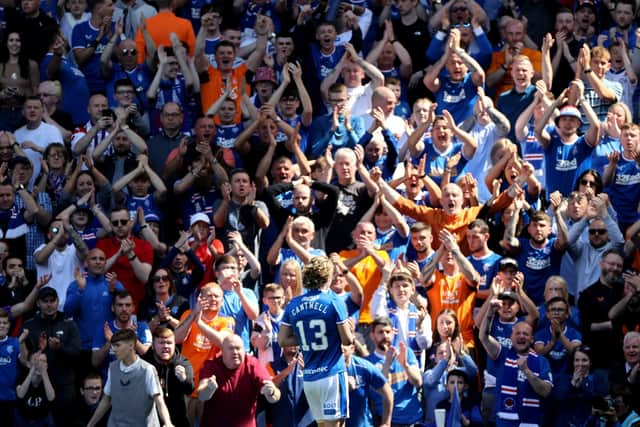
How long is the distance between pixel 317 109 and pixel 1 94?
395cm

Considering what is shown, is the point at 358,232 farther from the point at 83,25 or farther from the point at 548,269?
the point at 83,25

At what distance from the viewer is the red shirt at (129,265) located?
70.4 feet

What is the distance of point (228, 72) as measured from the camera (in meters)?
23.8

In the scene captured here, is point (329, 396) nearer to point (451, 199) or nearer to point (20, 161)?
point (451, 199)

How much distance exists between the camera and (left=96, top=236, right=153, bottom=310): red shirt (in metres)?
21.5

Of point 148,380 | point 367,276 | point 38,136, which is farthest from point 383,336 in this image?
point 38,136

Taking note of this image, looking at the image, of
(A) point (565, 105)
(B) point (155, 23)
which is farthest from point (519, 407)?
(B) point (155, 23)

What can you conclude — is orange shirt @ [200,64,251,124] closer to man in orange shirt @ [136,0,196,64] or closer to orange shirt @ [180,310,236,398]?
man in orange shirt @ [136,0,196,64]

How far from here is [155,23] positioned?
24609 mm

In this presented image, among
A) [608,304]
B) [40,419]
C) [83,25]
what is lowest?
[40,419]

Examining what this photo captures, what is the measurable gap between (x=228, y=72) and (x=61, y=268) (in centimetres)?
360

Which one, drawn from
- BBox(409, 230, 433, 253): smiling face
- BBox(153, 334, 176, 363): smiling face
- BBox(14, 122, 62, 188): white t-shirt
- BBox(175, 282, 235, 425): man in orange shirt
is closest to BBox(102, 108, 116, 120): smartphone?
BBox(14, 122, 62, 188): white t-shirt

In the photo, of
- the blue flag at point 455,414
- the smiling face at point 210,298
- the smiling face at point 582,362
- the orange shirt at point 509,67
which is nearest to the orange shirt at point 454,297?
the blue flag at point 455,414

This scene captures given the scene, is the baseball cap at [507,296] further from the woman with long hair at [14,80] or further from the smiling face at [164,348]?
the woman with long hair at [14,80]
